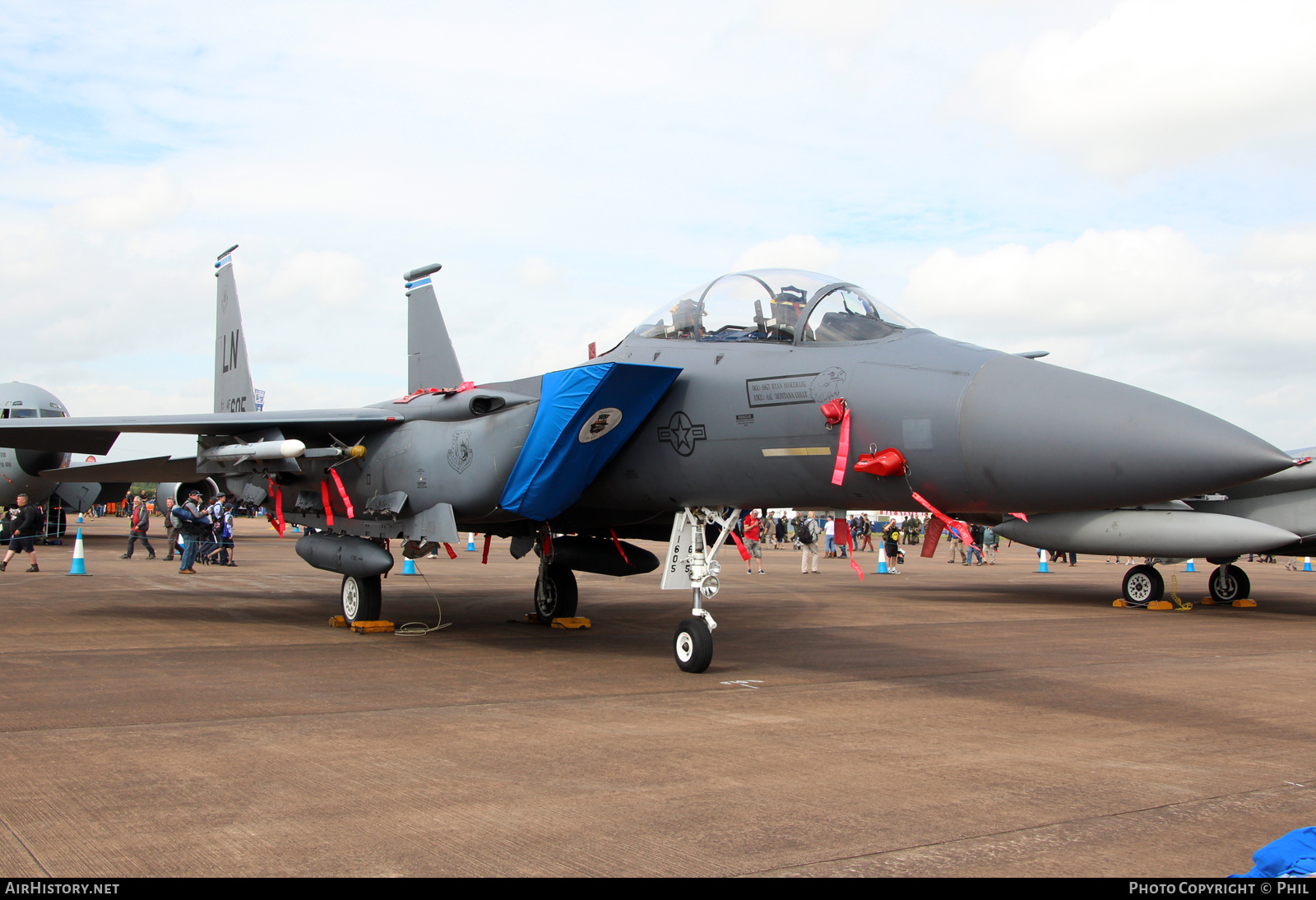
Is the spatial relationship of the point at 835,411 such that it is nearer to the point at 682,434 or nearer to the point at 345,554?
the point at 682,434

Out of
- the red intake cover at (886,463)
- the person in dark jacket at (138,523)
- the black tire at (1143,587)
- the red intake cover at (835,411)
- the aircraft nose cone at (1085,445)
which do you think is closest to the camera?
the aircraft nose cone at (1085,445)

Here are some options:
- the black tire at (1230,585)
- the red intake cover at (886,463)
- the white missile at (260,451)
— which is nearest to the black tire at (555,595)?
the white missile at (260,451)

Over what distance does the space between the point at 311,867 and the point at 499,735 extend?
83.7 inches

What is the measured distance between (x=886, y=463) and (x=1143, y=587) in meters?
10.7

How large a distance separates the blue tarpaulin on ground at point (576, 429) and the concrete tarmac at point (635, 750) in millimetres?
1382

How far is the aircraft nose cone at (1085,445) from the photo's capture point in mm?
5113

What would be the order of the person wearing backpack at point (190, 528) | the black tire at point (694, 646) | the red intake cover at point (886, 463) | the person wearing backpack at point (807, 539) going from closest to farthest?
the red intake cover at point (886, 463) < the black tire at point (694, 646) < the person wearing backpack at point (190, 528) < the person wearing backpack at point (807, 539)

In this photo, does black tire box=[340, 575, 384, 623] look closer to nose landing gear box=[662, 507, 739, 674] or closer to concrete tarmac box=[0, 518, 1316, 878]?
concrete tarmac box=[0, 518, 1316, 878]


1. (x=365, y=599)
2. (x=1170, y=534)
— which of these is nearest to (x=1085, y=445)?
(x=365, y=599)

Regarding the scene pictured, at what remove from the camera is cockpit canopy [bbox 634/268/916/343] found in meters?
6.79

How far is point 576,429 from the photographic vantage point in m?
7.54

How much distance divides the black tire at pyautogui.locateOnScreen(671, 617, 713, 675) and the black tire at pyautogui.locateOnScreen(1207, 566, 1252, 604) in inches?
443

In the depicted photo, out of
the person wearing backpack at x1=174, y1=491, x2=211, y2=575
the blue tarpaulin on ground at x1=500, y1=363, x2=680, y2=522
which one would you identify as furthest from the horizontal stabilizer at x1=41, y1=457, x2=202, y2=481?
the blue tarpaulin on ground at x1=500, y1=363, x2=680, y2=522

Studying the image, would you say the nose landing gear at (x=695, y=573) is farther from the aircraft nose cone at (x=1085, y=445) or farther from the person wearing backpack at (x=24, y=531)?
the person wearing backpack at (x=24, y=531)
